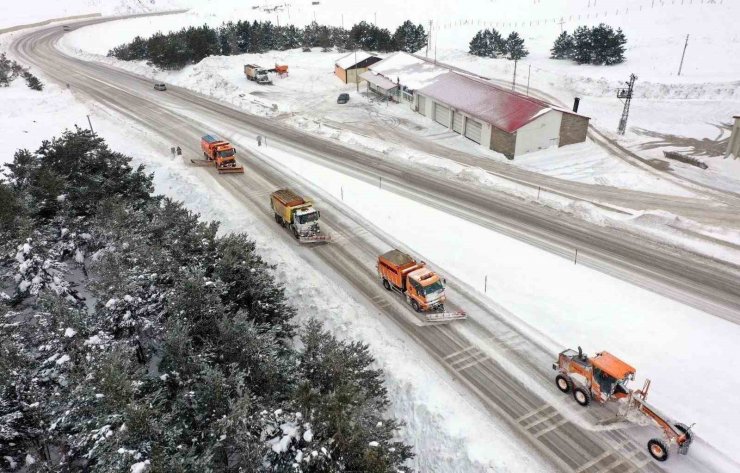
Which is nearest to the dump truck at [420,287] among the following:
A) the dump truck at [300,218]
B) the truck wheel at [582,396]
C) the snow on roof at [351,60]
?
the truck wheel at [582,396]

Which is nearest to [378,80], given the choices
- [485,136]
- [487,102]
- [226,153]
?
[487,102]

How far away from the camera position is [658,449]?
17328 millimetres

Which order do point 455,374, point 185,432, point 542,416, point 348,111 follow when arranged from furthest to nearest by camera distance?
1. point 348,111
2. point 455,374
3. point 542,416
4. point 185,432

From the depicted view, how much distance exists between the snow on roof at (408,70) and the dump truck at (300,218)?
3932cm

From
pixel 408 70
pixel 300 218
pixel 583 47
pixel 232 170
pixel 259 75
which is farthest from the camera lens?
pixel 583 47

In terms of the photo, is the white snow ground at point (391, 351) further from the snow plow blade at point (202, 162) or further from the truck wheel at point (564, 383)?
the truck wheel at point (564, 383)

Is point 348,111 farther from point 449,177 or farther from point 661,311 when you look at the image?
point 661,311

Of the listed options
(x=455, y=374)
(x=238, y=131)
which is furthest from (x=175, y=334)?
(x=238, y=131)

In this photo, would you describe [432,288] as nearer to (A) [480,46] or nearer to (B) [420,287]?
(B) [420,287]

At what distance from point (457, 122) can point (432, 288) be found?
1559 inches

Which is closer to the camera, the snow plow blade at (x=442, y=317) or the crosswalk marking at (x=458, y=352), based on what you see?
the crosswalk marking at (x=458, y=352)

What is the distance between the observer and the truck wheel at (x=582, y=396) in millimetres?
19688

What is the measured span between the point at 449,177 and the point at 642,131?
33325 mm

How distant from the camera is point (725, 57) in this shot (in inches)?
3346
